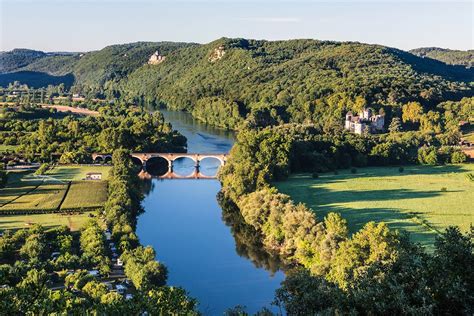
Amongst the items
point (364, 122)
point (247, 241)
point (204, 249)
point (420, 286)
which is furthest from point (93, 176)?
point (420, 286)

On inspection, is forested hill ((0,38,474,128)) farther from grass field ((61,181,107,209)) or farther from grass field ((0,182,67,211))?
grass field ((0,182,67,211))

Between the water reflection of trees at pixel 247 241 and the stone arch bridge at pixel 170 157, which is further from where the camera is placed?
the stone arch bridge at pixel 170 157

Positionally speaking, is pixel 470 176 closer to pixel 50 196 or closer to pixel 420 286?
pixel 50 196

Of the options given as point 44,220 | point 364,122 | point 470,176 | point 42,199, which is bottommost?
point 44,220

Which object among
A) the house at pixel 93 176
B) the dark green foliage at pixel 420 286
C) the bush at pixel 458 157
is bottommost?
the house at pixel 93 176

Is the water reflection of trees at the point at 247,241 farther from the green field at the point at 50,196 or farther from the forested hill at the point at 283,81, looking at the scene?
the forested hill at the point at 283,81

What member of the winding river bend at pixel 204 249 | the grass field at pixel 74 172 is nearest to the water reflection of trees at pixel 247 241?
the winding river bend at pixel 204 249

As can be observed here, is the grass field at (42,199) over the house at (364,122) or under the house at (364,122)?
under
